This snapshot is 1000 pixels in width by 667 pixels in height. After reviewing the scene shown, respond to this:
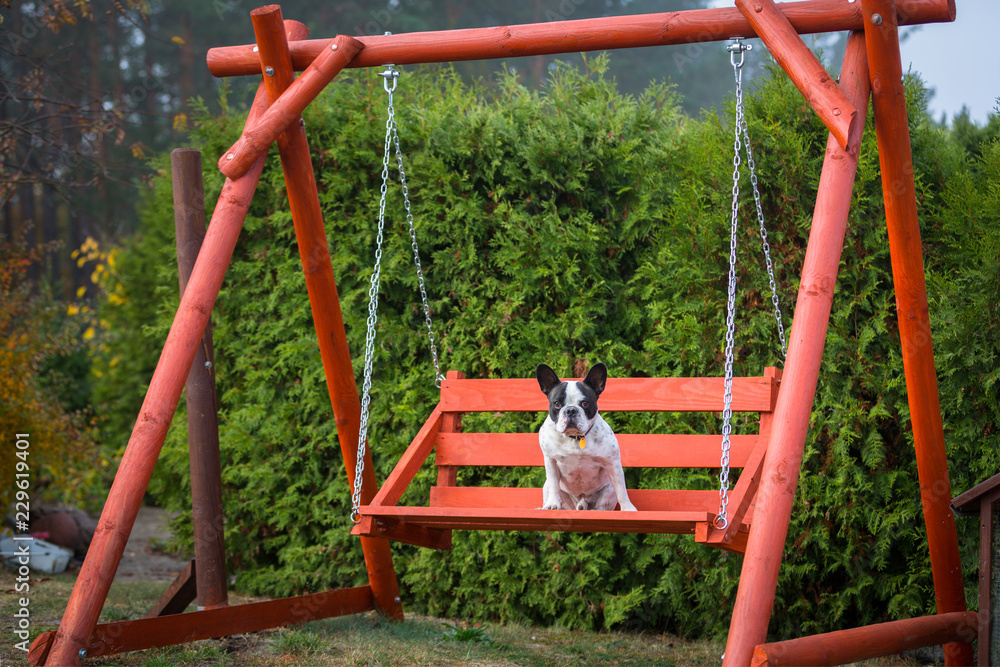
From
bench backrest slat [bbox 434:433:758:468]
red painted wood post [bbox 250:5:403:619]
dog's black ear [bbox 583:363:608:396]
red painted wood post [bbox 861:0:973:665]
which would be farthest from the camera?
bench backrest slat [bbox 434:433:758:468]

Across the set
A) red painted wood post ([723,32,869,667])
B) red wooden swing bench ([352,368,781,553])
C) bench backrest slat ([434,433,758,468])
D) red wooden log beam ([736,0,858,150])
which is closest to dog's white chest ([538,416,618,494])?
red wooden swing bench ([352,368,781,553])

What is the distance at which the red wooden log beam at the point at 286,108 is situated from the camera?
12.1ft

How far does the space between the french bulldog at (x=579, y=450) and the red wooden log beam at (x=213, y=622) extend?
157 centimetres

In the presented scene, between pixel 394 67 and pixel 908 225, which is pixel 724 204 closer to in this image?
pixel 908 225

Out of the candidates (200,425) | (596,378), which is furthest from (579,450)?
(200,425)

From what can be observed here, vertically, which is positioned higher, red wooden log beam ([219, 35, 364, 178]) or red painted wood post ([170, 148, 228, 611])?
red wooden log beam ([219, 35, 364, 178])

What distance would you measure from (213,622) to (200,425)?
1115 mm

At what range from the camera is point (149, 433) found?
3.34 m

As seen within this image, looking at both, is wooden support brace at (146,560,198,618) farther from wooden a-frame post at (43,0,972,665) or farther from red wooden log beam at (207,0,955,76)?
red wooden log beam at (207,0,955,76)

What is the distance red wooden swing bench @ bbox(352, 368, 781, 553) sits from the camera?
3.36 metres

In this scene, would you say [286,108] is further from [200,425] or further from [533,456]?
[533,456]

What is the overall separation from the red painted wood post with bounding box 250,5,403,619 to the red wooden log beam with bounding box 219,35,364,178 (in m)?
0.11

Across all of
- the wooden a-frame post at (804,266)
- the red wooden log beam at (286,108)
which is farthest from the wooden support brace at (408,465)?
the red wooden log beam at (286,108)

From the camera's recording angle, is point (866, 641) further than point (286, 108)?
No
